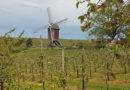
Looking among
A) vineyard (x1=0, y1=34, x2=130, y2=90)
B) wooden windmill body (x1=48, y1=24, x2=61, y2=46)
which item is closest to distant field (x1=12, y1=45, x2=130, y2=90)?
vineyard (x1=0, y1=34, x2=130, y2=90)

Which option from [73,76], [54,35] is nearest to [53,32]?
[54,35]

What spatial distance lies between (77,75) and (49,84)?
14966 mm

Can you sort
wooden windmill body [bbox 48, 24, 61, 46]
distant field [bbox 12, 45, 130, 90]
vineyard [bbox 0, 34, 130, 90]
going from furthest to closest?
wooden windmill body [bbox 48, 24, 61, 46] < distant field [bbox 12, 45, 130, 90] < vineyard [bbox 0, 34, 130, 90]

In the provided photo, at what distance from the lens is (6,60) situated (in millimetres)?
34625

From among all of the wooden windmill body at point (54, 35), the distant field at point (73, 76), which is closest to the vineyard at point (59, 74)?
the distant field at point (73, 76)

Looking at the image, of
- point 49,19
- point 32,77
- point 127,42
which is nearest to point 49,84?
point 32,77

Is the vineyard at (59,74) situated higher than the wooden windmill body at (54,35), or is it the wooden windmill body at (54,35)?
the wooden windmill body at (54,35)

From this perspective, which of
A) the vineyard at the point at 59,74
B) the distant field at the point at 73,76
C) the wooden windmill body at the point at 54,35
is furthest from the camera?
the wooden windmill body at the point at 54,35

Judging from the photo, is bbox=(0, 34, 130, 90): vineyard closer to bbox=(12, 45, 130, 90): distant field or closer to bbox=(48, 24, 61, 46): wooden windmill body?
bbox=(12, 45, 130, 90): distant field

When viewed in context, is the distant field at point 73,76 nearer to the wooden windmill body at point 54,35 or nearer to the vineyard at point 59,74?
the vineyard at point 59,74

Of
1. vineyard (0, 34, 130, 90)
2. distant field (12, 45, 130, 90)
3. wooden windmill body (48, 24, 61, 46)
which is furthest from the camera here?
wooden windmill body (48, 24, 61, 46)

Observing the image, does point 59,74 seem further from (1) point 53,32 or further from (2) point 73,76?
(1) point 53,32

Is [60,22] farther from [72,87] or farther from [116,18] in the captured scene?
[116,18]

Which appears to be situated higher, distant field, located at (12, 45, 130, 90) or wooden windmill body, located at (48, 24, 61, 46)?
wooden windmill body, located at (48, 24, 61, 46)
